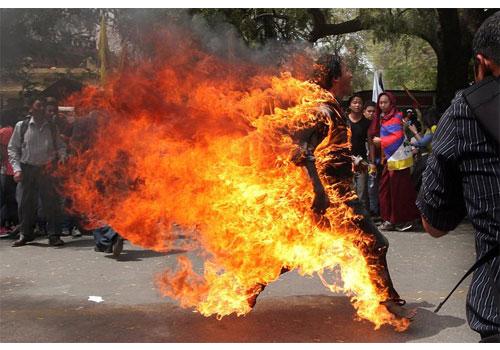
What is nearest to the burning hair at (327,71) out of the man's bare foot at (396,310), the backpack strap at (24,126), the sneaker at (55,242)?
the man's bare foot at (396,310)

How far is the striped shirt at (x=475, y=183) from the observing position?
93.2 inches

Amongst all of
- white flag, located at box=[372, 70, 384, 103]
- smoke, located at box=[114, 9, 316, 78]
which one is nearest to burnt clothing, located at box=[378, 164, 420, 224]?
white flag, located at box=[372, 70, 384, 103]

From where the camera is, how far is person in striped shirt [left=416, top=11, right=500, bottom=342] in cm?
236

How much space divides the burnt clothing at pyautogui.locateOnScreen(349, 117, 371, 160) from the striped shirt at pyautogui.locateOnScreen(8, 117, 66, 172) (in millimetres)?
3805

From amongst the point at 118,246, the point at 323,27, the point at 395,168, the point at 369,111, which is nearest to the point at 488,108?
the point at 118,246

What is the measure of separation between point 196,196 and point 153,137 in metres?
0.64

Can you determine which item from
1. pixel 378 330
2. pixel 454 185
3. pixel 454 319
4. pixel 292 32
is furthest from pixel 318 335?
pixel 292 32

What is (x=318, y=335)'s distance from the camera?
441cm

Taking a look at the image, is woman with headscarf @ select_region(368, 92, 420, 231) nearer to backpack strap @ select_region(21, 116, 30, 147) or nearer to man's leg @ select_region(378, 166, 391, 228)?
man's leg @ select_region(378, 166, 391, 228)

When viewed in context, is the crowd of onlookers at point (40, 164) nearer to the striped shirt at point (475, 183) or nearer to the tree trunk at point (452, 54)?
the tree trunk at point (452, 54)

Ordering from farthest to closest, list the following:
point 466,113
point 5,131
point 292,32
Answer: point 292,32, point 5,131, point 466,113

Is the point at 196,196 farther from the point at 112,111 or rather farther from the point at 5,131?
the point at 5,131

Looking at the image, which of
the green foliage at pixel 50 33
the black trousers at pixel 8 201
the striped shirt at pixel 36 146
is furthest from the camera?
the black trousers at pixel 8 201

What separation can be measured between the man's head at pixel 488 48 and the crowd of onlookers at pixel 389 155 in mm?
6234
